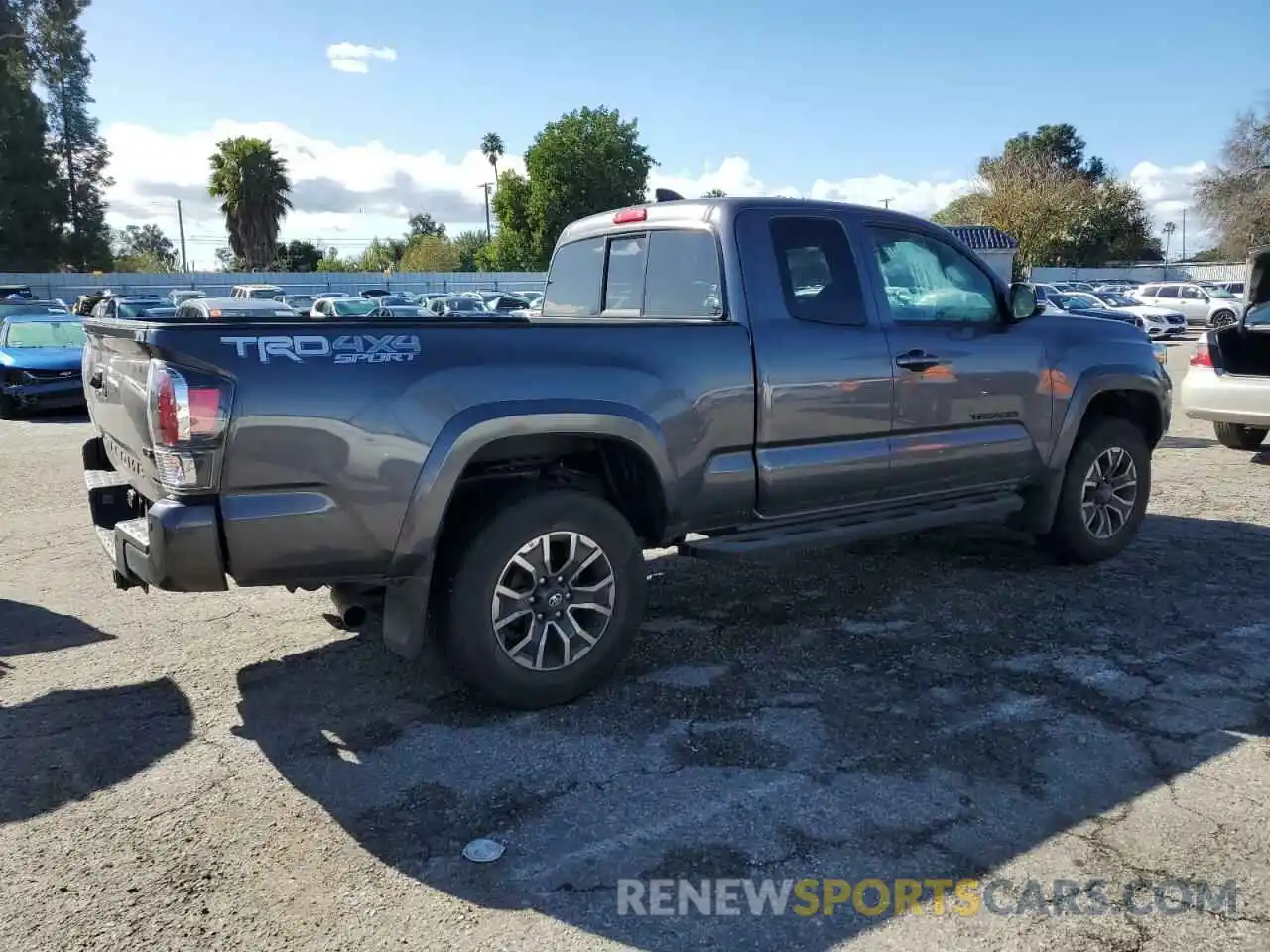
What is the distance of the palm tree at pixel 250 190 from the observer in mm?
57219

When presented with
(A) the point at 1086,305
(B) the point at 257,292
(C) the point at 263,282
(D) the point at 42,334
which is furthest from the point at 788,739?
(C) the point at 263,282

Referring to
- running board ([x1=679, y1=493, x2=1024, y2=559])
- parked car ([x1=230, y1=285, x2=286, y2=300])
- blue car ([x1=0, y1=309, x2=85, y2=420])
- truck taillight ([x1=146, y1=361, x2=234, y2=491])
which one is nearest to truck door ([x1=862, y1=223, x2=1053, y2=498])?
running board ([x1=679, y1=493, x2=1024, y2=559])

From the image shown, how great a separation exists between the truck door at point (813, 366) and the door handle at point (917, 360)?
0.30ft

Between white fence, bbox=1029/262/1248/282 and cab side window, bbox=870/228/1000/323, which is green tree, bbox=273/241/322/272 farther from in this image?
cab side window, bbox=870/228/1000/323

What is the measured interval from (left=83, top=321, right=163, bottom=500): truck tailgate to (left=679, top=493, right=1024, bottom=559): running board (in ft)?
7.37

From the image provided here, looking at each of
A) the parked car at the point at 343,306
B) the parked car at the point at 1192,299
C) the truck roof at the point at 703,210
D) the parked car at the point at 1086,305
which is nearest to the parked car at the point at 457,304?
the parked car at the point at 343,306

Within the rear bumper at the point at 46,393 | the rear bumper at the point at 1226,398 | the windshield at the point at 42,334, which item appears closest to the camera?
the rear bumper at the point at 1226,398

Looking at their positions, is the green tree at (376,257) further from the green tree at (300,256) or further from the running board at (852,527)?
the running board at (852,527)

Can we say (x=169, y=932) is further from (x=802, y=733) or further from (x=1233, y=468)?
(x=1233, y=468)

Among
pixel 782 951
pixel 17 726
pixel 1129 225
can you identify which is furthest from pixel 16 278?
pixel 1129 225

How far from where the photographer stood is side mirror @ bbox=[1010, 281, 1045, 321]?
547cm

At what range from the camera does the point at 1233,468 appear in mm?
9414

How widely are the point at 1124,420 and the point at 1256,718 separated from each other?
2638 mm

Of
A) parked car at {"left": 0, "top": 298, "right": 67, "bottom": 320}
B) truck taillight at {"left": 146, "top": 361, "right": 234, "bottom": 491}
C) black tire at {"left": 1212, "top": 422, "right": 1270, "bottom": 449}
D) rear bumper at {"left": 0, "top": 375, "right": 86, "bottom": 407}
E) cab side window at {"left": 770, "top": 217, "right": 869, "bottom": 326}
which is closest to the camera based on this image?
truck taillight at {"left": 146, "top": 361, "right": 234, "bottom": 491}
